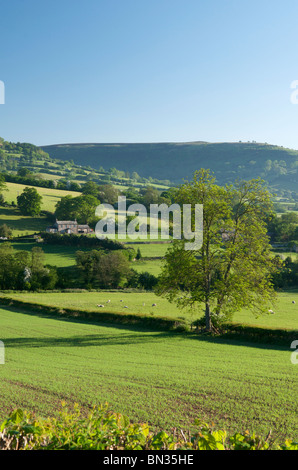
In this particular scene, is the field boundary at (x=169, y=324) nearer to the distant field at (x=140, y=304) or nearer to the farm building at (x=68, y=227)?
the distant field at (x=140, y=304)

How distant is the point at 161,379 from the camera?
14766mm

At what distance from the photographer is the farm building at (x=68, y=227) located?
98.6 meters

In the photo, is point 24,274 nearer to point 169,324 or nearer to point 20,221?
point 169,324

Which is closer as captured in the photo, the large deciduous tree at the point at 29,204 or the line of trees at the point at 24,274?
the line of trees at the point at 24,274

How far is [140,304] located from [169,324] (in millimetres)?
19942

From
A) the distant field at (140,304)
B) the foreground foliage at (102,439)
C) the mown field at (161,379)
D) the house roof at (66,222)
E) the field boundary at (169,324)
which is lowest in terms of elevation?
the distant field at (140,304)

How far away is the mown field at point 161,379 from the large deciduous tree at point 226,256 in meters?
3.59

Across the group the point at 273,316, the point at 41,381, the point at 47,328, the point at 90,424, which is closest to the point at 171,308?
the point at 273,316

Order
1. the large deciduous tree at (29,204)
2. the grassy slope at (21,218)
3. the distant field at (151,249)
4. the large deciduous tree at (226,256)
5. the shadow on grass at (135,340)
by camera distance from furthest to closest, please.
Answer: the large deciduous tree at (29,204) → the grassy slope at (21,218) → the distant field at (151,249) → the large deciduous tree at (226,256) → the shadow on grass at (135,340)

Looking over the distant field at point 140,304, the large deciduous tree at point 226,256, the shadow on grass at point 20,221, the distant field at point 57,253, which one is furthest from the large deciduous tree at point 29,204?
the large deciduous tree at point 226,256

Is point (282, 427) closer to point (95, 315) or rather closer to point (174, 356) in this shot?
point (174, 356)

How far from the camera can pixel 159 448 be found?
17.7ft
